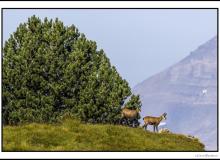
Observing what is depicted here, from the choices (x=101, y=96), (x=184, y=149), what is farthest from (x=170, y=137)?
(x=101, y=96)

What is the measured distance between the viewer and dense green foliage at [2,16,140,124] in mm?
53875

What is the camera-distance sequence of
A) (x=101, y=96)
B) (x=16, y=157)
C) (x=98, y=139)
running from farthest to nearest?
(x=101, y=96)
(x=98, y=139)
(x=16, y=157)

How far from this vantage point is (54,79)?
5503cm

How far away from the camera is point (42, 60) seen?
2153 inches

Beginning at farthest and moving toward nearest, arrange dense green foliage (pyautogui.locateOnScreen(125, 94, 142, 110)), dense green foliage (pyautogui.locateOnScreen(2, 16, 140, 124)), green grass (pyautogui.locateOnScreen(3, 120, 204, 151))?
dense green foliage (pyautogui.locateOnScreen(125, 94, 142, 110)), dense green foliage (pyautogui.locateOnScreen(2, 16, 140, 124)), green grass (pyautogui.locateOnScreen(3, 120, 204, 151))

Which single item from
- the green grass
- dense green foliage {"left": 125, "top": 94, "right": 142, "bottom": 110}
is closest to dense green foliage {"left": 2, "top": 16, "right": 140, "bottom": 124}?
dense green foliage {"left": 125, "top": 94, "right": 142, "bottom": 110}

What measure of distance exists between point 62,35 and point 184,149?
2665 cm

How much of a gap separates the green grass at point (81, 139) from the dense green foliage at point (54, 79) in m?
19.1

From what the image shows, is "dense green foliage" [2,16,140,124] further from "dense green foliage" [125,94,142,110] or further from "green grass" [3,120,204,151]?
"green grass" [3,120,204,151]

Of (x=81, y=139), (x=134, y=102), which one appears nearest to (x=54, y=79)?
(x=134, y=102)

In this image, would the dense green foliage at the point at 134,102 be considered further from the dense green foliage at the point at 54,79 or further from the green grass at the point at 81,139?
the green grass at the point at 81,139

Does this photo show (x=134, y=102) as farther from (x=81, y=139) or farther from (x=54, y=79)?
(x=81, y=139)

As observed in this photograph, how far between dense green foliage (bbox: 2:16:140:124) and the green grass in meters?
19.1

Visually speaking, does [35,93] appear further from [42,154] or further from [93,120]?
[42,154]
